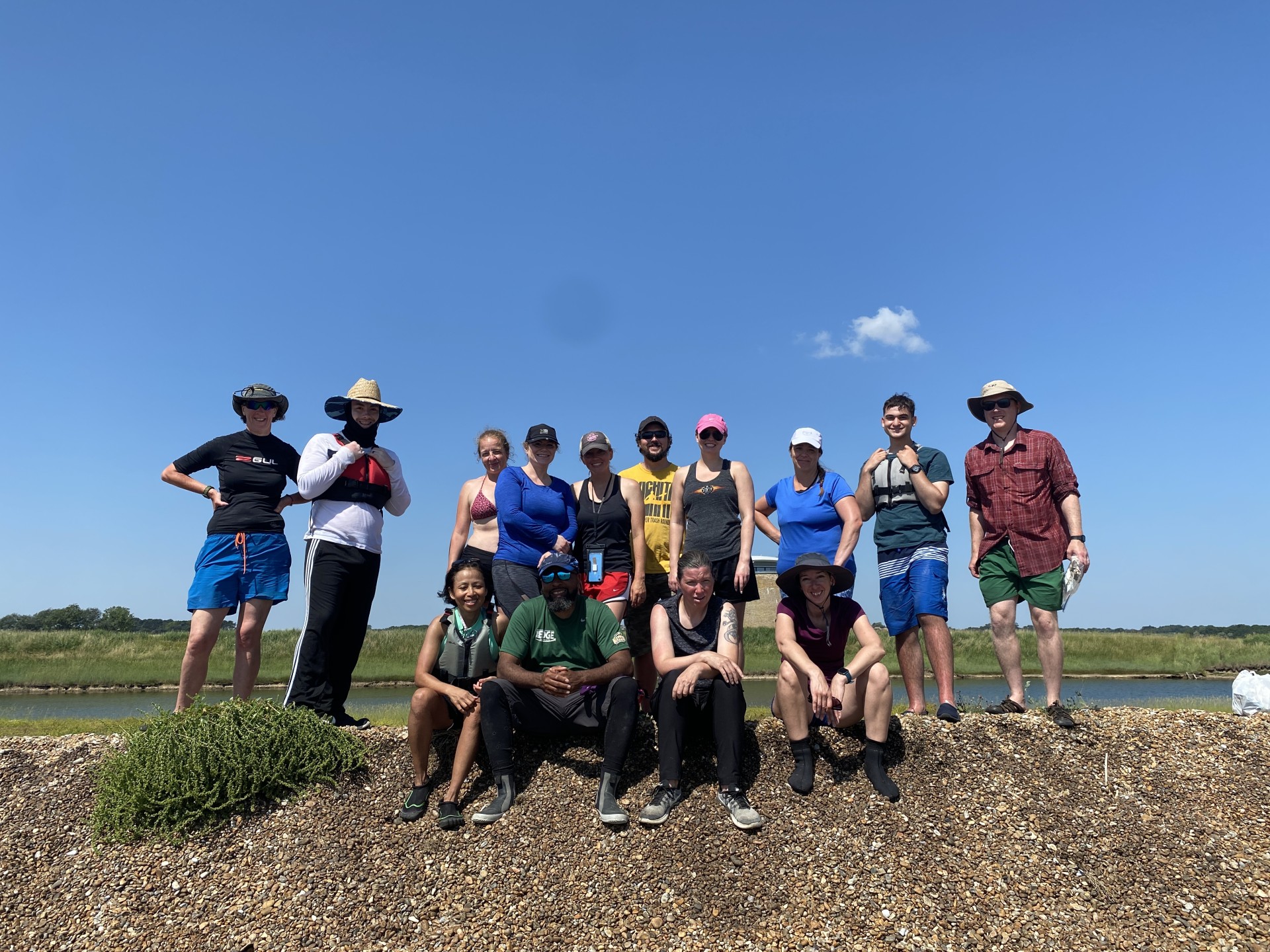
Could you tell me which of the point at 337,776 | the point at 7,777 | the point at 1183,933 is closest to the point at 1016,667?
the point at 1183,933

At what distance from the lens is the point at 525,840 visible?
4664 millimetres

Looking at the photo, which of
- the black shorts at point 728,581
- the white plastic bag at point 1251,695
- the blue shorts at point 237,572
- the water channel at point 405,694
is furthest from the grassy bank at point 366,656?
the blue shorts at point 237,572

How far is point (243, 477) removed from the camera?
6.04 m

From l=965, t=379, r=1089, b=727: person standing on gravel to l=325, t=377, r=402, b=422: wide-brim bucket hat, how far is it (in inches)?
201

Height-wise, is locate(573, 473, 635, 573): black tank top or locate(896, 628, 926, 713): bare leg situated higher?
locate(573, 473, 635, 573): black tank top

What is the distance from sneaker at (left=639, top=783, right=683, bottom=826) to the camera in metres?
4.67

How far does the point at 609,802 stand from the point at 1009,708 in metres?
3.43

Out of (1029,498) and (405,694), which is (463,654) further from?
(405,694)

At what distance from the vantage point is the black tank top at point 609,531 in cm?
593

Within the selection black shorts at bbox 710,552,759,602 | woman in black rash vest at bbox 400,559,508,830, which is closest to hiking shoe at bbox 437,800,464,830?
woman in black rash vest at bbox 400,559,508,830

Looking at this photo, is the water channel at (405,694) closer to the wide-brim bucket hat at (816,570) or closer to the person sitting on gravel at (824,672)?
the wide-brim bucket hat at (816,570)

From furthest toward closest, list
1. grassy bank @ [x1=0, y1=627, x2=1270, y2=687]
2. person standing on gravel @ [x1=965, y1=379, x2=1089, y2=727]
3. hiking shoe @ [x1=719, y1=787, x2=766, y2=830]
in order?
grassy bank @ [x1=0, y1=627, x2=1270, y2=687] → person standing on gravel @ [x1=965, y1=379, x2=1089, y2=727] → hiking shoe @ [x1=719, y1=787, x2=766, y2=830]

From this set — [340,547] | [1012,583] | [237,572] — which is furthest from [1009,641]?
[237,572]

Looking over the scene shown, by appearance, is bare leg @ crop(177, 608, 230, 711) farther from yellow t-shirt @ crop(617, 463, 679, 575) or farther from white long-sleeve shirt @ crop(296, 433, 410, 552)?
yellow t-shirt @ crop(617, 463, 679, 575)
